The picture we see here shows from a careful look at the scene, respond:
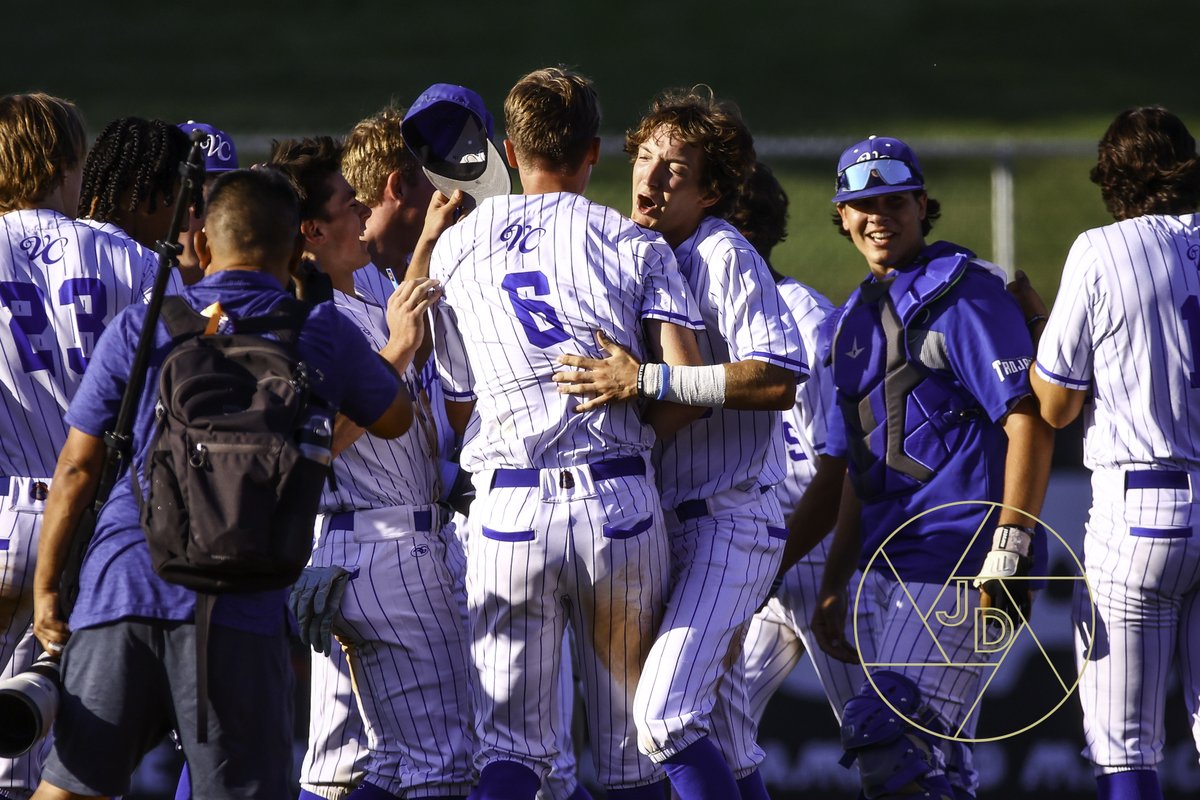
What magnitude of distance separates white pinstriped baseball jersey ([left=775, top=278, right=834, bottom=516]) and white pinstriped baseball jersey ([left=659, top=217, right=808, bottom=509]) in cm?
107

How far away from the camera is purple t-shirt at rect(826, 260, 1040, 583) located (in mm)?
4664

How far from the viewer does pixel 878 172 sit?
5.02m

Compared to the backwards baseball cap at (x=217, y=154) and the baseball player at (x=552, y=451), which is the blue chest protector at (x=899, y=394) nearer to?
the baseball player at (x=552, y=451)

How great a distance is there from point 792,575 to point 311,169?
2295 mm

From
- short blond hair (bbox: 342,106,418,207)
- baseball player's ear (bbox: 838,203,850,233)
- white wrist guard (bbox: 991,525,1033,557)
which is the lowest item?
white wrist guard (bbox: 991,525,1033,557)

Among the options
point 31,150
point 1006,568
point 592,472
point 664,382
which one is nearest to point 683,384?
point 664,382

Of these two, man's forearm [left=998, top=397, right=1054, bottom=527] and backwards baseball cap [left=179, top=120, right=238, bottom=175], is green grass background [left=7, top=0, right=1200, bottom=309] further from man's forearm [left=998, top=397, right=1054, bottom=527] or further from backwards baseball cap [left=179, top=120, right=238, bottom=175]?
man's forearm [left=998, top=397, right=1054, bottom=527]

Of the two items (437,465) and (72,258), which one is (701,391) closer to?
(437,465)

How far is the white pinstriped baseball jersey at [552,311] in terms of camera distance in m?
4.09

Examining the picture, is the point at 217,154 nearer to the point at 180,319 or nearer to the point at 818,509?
the point at 180,319

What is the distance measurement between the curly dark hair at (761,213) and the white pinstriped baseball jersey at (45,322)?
2.20 meters

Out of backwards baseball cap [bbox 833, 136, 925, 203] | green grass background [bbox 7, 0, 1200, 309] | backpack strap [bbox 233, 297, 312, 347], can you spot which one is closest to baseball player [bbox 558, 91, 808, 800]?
backwards baseball cap [bbox 833, 136, 925, 203]

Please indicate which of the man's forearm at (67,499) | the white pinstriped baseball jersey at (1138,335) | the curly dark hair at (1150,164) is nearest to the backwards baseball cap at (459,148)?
the man's forearm at (67,499)

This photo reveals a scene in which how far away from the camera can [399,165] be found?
5.02 meters
